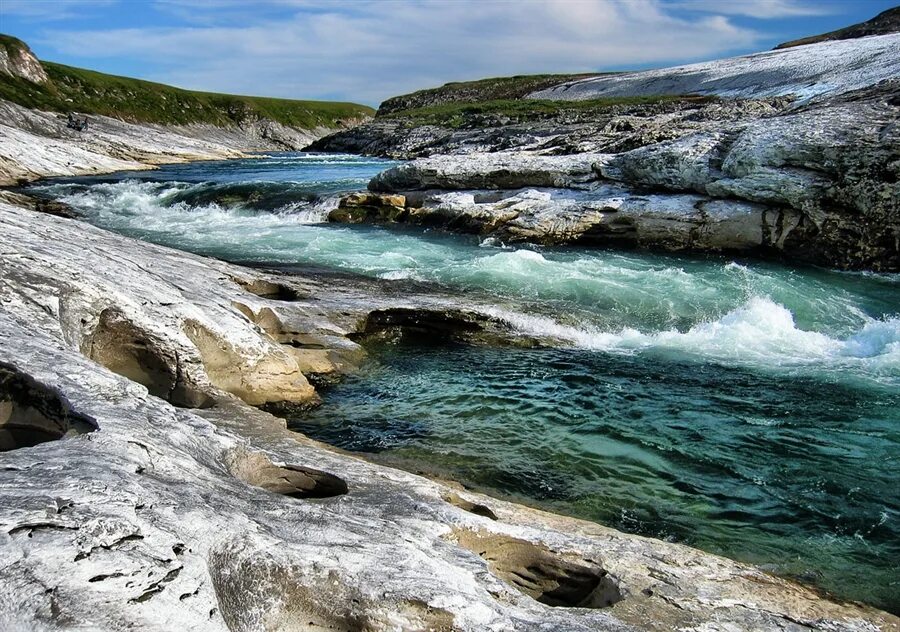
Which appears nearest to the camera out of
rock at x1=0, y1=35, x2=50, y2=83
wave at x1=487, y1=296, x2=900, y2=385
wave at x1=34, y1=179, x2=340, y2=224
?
wave at x1=487, y1=296, x2=900, y2=385

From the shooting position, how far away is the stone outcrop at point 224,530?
3.76 m

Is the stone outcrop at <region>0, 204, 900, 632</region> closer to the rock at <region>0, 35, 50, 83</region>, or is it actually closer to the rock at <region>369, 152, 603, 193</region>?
the rock at <region>369, 152, 603, 193</region>

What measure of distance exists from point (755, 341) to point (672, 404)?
521cm

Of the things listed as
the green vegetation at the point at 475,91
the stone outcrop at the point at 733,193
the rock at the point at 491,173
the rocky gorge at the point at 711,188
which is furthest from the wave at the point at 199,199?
the green vegetation at the point at 475,91

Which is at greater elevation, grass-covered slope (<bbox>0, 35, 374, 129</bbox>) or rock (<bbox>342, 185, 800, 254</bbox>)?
grass-covered slope (<bbox>0, 35, 374, 129</bbox>)

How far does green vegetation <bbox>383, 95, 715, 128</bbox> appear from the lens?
243 ft

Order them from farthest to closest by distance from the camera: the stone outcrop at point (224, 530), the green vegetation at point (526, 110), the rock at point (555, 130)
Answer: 1. the green vegetation at point (526, 110)
2. the rock at point (555, 130)
3. the stone outcrop at point (224, 530)

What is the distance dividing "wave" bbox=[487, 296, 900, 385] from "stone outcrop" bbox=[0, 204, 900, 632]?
27.7ft

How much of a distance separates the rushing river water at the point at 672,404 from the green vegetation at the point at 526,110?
5098 cm

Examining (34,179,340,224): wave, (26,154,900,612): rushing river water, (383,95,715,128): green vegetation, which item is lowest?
(26,154,900,612): rushing river water

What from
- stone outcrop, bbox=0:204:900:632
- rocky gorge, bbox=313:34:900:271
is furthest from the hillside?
stone outcrop, bbox=0:204:900:632

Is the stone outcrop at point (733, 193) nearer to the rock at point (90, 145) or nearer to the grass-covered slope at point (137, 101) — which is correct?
the rock at point (90, 145)

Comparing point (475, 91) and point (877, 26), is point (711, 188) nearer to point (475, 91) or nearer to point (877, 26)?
point (877, 26)

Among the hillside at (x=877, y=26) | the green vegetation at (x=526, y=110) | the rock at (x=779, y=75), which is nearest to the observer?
the rock at (x=779, y=75)
